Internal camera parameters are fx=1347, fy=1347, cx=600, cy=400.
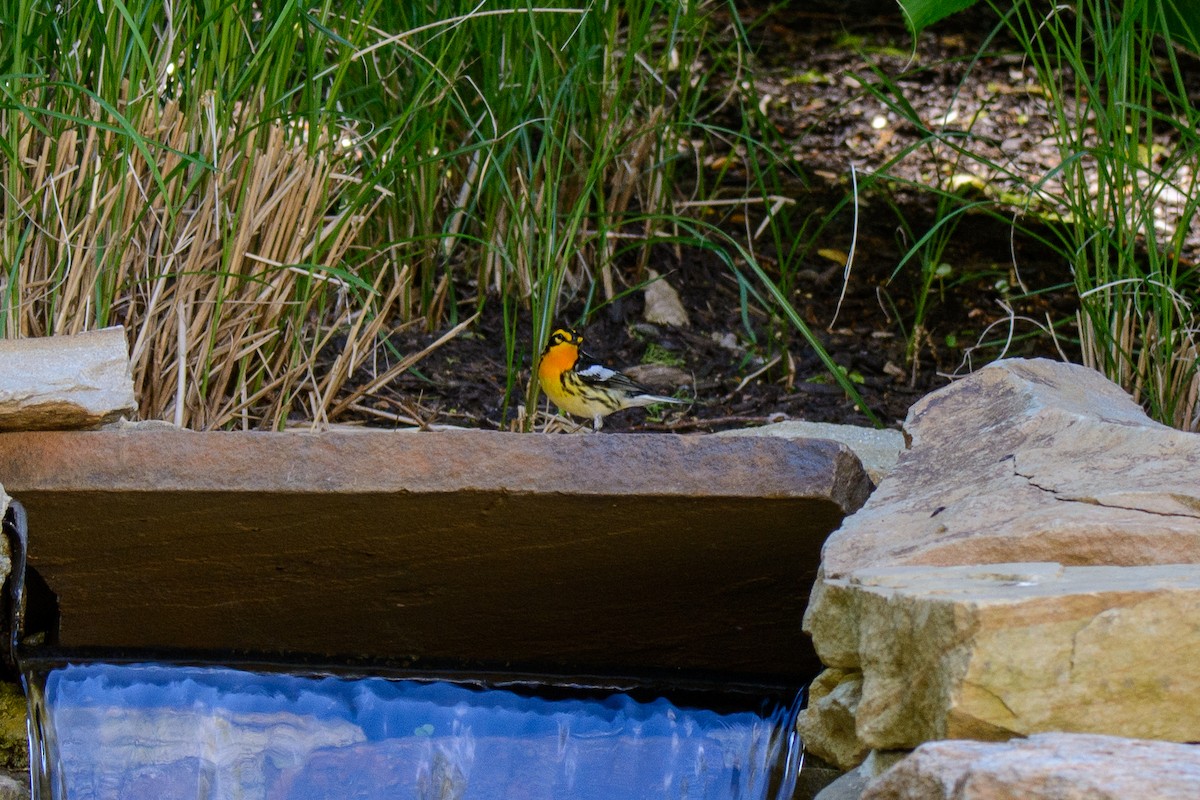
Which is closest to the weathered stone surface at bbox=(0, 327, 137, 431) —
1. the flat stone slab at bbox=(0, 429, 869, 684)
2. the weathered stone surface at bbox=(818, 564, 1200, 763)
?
the flat stone slab at bbox=(0, 429, 869, 684)

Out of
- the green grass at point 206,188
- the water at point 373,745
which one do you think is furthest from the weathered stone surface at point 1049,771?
the green grass at point 206,188

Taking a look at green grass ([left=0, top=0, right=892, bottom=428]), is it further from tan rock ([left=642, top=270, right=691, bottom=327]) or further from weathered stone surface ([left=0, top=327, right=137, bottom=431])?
tan rock ([left=642, top=270, right=691, bottom=327])

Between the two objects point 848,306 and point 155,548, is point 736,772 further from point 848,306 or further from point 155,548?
point 848,306

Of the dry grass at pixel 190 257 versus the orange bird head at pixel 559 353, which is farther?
the orange bird head at pixel 559 353

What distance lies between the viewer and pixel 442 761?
2.29m

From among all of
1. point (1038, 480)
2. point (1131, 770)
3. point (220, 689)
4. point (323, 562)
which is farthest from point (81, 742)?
point (1131, 770)

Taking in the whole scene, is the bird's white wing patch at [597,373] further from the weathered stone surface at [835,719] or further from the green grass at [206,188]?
the weathered stone surface at [835,719]

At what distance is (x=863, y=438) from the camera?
107 inches

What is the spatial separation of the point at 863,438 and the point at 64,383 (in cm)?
150

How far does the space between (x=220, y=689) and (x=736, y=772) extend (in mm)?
921

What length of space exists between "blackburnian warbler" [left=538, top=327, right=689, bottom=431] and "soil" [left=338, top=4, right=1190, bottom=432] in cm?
7

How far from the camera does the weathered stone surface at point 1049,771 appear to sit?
1.09 meters

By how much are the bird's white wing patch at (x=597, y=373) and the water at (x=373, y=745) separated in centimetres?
111

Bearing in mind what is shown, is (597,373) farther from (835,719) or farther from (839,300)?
(835,719)
